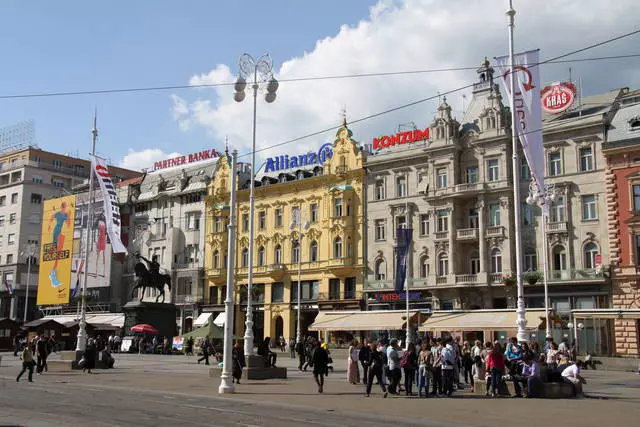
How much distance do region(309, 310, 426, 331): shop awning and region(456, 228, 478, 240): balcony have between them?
8653 mm

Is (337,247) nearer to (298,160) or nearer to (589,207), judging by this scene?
(298,160)

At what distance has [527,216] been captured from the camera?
52.1m

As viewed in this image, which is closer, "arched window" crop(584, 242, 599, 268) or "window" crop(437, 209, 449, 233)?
"arched window" crop(584, 242, 599, 268)

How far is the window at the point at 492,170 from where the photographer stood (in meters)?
53.6

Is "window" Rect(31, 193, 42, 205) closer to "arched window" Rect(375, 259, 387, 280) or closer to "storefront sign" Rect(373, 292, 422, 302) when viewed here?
"arched window" Rect(375, 259, 387, 280)

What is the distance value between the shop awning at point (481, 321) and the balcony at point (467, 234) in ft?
33.2

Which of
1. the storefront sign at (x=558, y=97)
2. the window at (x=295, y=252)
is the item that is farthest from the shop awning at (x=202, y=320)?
the storefront sign at (x=558, y=97)

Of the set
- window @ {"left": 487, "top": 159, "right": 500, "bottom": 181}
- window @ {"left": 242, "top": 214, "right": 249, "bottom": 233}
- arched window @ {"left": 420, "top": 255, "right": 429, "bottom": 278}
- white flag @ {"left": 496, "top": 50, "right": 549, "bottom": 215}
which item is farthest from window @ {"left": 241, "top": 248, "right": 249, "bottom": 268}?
white flag @ {"left": 496, "top": 50, "right": 549, "bottom": 215}

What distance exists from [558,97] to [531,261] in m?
11.7

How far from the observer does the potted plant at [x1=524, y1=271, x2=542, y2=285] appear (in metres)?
47.3

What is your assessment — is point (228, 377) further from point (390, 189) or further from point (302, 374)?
point (390, 189)

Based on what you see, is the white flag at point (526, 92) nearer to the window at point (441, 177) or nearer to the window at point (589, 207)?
the window at point (589, 207)

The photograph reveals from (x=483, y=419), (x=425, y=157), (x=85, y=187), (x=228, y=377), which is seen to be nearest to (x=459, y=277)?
(x=425, y=157)

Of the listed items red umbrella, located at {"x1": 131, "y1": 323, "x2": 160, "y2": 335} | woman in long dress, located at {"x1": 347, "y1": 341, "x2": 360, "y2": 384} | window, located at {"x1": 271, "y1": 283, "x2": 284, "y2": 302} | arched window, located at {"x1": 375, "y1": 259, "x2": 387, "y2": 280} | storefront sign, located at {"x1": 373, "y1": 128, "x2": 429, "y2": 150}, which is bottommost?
woman in long dress, located at {"x1": 347, "y1": 341, "x2": 360, "y2": 384}
